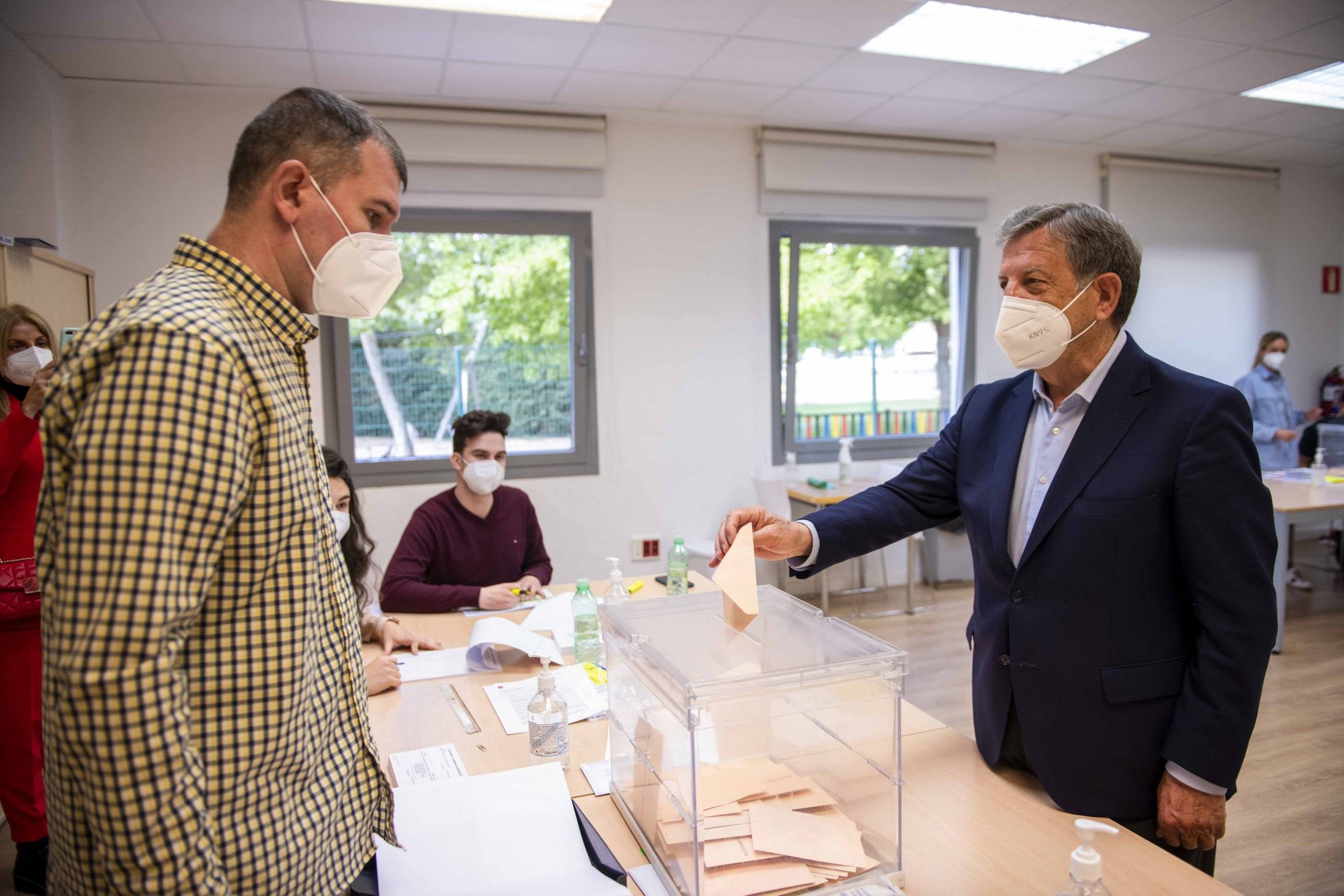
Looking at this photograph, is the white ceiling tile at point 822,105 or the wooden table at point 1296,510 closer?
the wooden table at point 1296,510

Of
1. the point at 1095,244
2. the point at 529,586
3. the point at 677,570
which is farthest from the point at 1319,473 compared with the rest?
the point at 529,586

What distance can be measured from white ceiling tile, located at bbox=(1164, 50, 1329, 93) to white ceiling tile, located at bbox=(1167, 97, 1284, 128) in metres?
0.27

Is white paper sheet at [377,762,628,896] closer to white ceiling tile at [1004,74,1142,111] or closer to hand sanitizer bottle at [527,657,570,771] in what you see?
hand sanitizer bottle at [527,657,570,771]

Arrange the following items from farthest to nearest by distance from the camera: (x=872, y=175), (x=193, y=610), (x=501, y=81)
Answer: (x=872, y=175) → (x=501, y=81) → (x=193, y=610)

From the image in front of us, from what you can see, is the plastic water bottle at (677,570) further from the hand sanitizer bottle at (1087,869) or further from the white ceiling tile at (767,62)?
the white ceiling tile at (767,62)

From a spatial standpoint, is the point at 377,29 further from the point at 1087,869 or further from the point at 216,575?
the point at 1087,869

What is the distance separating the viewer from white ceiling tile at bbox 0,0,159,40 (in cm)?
304

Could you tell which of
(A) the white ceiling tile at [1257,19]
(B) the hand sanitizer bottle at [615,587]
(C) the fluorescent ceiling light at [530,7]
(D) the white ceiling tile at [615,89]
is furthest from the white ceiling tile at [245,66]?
(A) the white ceiling tile at [1257,19]

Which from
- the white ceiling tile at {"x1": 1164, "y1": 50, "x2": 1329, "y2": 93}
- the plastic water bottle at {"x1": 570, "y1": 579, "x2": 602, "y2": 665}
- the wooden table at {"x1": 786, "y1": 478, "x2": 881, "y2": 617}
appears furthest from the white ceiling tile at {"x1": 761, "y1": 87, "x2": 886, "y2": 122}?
the plastic water bottle at {"x1": 570, "y1": 579, "x2": 602, "y2": 665}

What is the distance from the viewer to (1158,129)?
525 cm

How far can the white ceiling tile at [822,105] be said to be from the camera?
14.4ft

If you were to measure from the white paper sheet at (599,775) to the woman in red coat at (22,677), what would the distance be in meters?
1.77

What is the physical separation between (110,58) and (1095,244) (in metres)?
4.08

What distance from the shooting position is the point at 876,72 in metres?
4.08
